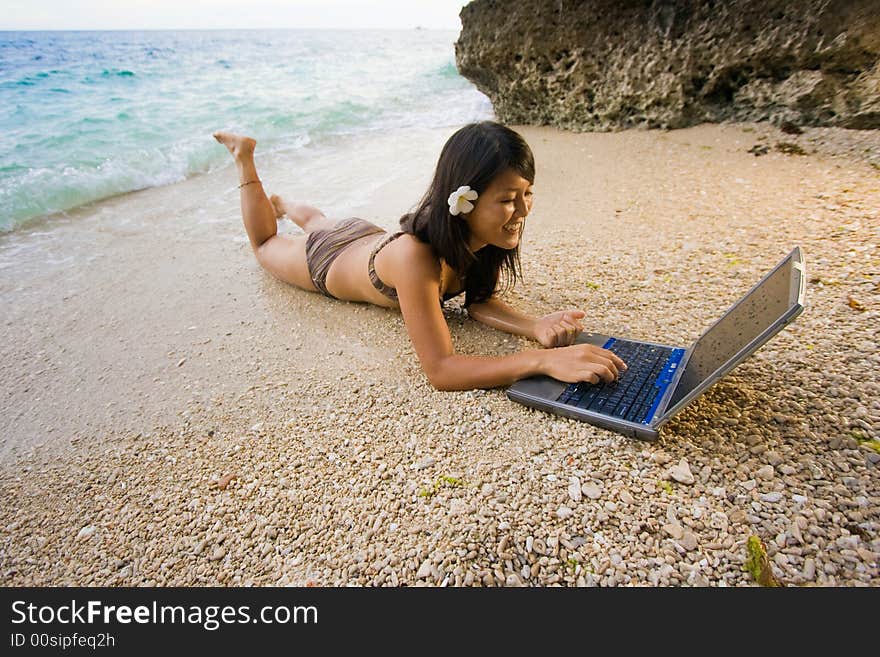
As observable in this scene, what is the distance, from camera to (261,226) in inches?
168

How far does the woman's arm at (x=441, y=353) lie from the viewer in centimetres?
229

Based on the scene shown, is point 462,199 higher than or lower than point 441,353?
higher

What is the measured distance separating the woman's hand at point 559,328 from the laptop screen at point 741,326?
0.59 metres

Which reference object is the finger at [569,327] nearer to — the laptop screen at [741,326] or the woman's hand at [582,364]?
the woman's hand at [582,364]

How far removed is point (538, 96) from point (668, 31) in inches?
73.8

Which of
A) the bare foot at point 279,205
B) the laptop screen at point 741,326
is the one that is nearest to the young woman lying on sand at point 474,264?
the laptop screen at point 741,326

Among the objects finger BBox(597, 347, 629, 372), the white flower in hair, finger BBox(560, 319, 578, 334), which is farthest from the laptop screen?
the white flower in hair

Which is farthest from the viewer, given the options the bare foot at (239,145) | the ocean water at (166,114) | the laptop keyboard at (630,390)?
the ocean water at (166,114)

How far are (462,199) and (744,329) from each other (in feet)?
4.07

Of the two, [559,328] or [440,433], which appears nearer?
[440,433]

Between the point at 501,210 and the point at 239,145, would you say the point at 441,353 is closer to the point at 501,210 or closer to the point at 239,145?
the point at 501,210

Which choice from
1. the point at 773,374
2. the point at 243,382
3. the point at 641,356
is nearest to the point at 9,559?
the point at 243,382

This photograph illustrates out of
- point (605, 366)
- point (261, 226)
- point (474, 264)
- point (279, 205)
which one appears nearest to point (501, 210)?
point (474, 264)

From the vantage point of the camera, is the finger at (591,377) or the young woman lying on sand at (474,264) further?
the young woman lying on sand at (474,264)
